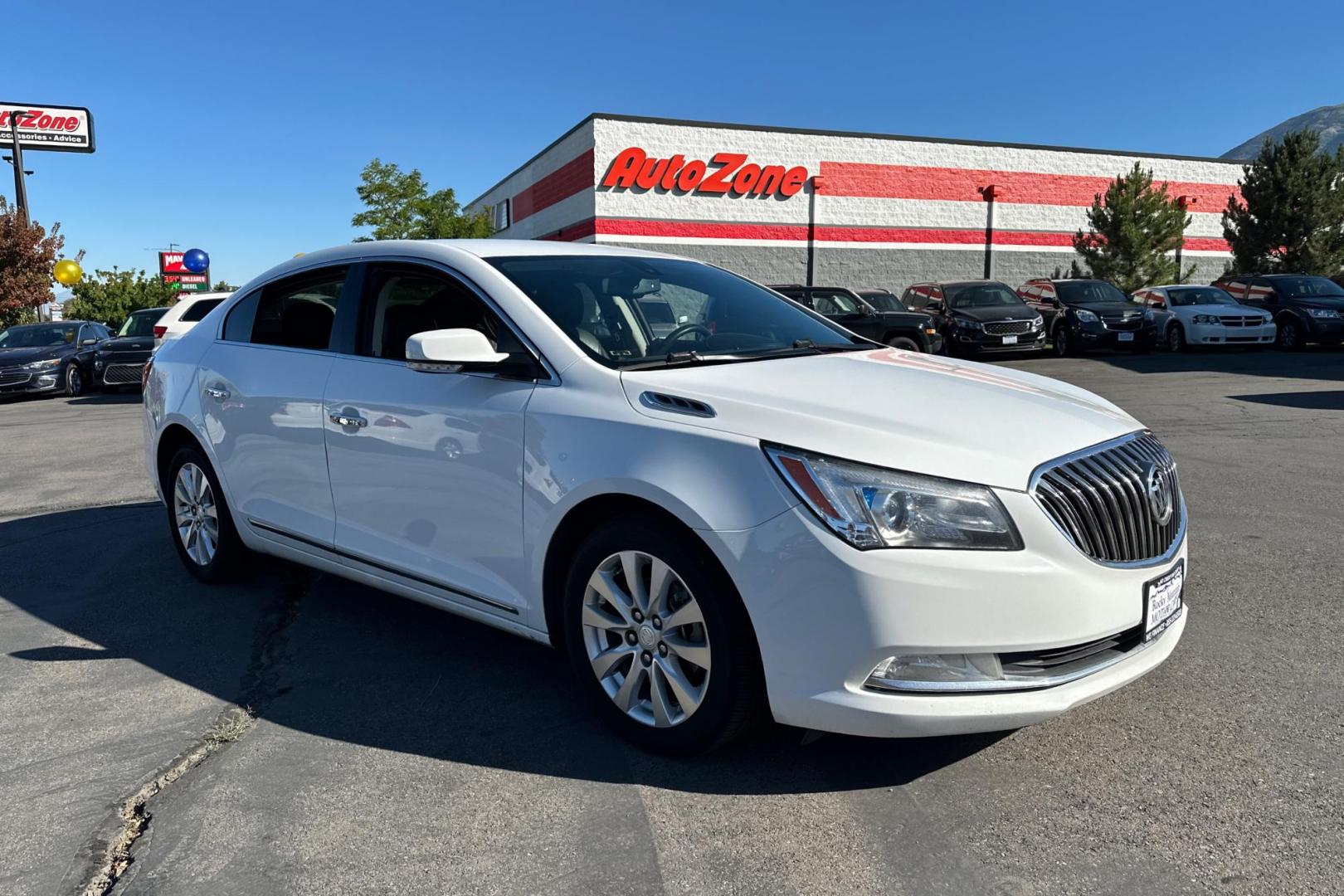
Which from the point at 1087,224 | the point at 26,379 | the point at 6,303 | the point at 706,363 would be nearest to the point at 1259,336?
the point at 1087,224

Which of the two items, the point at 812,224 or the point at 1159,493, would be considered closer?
the point at 1159,493

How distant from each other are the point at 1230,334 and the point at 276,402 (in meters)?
21.5

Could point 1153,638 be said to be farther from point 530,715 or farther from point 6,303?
point 6,303

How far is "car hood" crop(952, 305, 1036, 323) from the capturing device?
20.4 metres

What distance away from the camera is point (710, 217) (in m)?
30.6

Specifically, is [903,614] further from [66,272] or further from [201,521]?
[66,272]

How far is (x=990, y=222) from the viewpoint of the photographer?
33594 mm

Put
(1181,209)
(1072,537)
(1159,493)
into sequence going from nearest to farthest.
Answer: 1. (1072,537)
2. (1159,493)
3. (1181,209)

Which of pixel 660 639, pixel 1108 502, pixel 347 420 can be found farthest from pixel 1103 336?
pixel 660 639

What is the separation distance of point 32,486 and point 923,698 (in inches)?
336

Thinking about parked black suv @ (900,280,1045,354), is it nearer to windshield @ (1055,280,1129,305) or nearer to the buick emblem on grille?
windshield @ (1055,280,1129,305)

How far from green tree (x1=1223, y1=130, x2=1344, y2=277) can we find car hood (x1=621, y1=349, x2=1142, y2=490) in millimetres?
35349

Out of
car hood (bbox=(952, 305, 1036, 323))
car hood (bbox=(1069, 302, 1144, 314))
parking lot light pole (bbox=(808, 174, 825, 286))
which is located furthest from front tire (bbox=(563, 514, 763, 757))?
parking lot light pole (bbox=(808, 174, 825, 286))

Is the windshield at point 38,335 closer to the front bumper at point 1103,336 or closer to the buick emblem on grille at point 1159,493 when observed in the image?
the front bumper at point 1103,336
